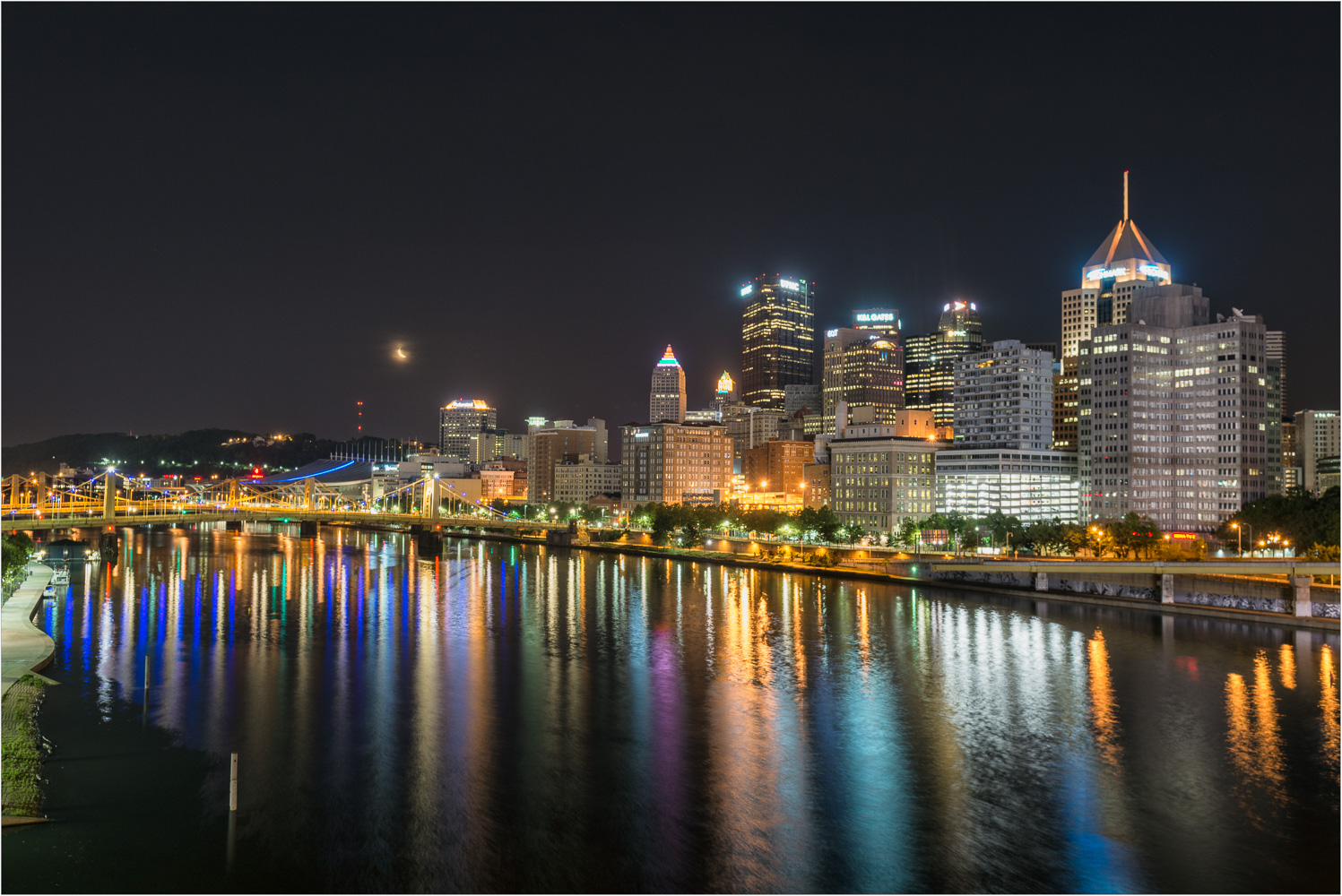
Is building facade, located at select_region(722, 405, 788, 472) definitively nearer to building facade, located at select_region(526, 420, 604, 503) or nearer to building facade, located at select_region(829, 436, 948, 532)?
building facade, located at select_region(526, 420, 604, 503)

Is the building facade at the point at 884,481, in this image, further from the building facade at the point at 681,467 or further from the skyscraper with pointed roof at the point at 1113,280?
the building facade at the point at 681,467

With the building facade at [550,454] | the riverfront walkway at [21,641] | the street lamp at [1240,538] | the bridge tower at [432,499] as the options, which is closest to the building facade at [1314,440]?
the street lamp at [1240,538]

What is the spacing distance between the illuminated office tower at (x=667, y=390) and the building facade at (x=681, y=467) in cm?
5488

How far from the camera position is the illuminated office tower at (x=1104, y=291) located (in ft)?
261

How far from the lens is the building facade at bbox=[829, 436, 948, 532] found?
67.4 m

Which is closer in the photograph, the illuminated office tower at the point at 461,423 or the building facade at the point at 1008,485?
the building facade at the point at 1008,485

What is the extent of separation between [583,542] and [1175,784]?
2212 inches

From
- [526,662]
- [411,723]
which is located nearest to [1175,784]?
[411,723]

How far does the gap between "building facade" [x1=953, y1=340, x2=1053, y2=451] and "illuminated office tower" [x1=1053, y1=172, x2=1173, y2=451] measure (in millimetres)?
5022

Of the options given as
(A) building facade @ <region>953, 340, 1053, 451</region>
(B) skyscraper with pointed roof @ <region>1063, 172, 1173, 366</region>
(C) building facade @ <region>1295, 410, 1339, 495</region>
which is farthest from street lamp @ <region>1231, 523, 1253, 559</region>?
(C) building facade @ <region>1295, 410, 1339, 495</region>

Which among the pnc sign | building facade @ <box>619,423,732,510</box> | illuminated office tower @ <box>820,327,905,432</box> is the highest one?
the pnc sign

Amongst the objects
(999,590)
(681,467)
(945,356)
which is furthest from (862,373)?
(999,590)

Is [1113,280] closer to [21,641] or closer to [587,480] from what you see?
[587,480]

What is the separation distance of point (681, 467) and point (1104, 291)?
4359 cm
